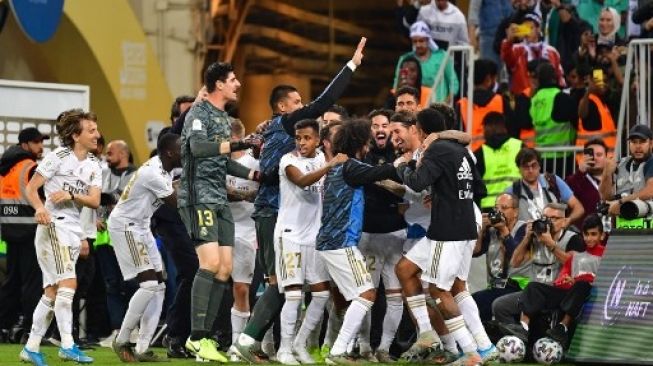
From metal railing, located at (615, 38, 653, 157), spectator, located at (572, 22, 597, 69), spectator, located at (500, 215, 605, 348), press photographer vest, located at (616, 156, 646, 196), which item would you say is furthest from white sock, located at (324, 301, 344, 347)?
spectator, located at (572, 22, 597, 69)

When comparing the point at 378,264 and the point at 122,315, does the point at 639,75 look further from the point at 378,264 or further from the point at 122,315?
the point at 122,315

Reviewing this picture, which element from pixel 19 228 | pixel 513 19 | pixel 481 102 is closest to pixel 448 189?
pixel 481 102

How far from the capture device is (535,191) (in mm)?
18188

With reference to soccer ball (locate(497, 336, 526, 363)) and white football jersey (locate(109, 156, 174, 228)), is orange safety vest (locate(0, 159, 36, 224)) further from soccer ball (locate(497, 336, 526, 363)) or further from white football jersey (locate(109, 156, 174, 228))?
soccer ball (locate(497, 336, 526, 363))

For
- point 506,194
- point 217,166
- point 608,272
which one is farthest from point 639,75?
point 217,166

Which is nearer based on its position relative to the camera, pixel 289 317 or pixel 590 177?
pixel 289 317

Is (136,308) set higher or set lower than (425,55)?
lower

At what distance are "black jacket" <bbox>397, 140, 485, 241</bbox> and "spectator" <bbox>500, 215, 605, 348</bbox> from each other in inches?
55.0

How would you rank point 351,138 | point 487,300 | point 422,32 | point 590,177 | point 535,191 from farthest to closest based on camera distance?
point 422,32, point 590,177, point 535,191, point 487,300, point 351,138

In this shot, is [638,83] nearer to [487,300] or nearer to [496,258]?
[496,258]

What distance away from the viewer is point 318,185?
15.9m

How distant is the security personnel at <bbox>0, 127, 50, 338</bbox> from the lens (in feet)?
64.3

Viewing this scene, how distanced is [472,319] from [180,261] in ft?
12.4

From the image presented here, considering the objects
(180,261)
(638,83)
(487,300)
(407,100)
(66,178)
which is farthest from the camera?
(638,83)
